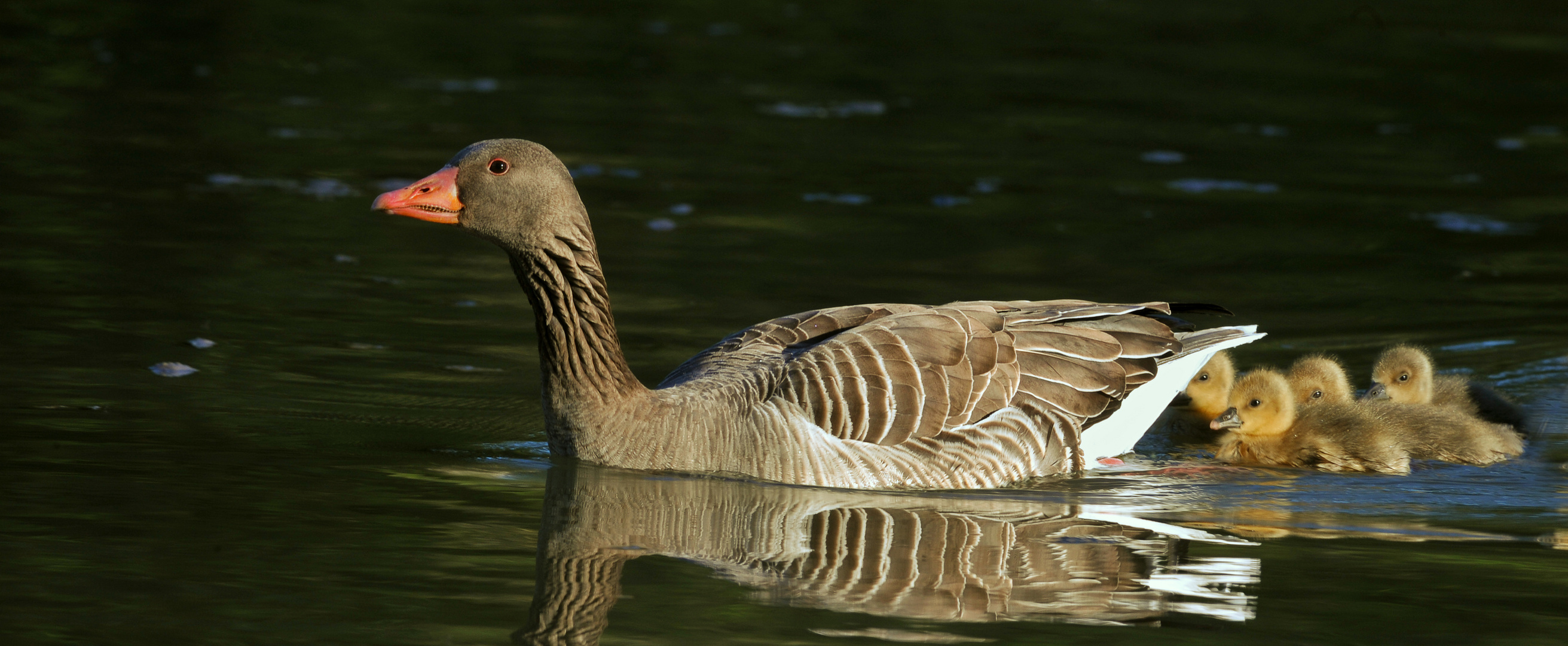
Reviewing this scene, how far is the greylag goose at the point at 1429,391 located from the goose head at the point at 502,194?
4606 millimetres

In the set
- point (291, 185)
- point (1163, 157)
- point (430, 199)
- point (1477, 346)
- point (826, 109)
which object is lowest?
point (1477, 346)

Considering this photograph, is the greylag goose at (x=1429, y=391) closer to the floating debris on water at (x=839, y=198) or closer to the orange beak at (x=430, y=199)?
the orange beak at (x=430, y=199)

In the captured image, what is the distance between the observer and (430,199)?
7.71 meters

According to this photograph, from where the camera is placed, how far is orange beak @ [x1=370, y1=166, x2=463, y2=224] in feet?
24.9

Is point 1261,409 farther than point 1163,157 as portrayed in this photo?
No

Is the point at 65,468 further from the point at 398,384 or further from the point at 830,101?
the point at 830,101

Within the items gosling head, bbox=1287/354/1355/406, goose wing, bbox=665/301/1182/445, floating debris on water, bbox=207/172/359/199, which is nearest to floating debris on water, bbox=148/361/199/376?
goose wing, bbox=665/301/1182/445

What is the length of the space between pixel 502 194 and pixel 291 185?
718cm

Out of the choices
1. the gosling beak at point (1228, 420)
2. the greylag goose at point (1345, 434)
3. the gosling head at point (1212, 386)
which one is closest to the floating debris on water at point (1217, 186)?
the gosling head at point (1212, 386)

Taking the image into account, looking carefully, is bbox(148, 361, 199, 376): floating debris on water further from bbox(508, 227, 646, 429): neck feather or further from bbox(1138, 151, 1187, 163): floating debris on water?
bbox(1138, 151, 1187, 163): floating debris on water

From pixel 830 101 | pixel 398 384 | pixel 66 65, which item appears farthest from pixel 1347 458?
pixel 66 65

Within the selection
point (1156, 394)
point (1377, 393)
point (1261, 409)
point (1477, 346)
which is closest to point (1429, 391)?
point (1377, 393)

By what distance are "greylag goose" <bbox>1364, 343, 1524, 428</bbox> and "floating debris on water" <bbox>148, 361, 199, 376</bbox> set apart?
6.41 m

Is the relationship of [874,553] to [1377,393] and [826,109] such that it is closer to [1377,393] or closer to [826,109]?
[1377,393]
